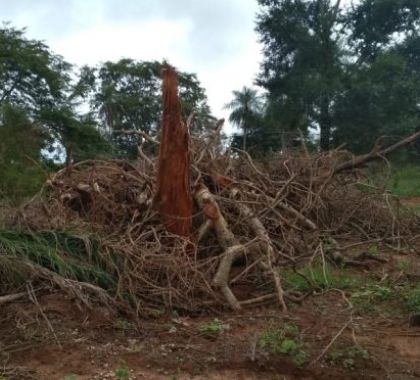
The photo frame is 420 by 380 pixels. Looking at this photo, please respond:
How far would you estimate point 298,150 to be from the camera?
882 cm

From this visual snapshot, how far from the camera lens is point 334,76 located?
24.7 metres

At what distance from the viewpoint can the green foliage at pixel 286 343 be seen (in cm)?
394

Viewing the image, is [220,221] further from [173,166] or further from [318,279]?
[318,279]

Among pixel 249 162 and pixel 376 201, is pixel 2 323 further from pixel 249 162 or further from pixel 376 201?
pixel 376 201

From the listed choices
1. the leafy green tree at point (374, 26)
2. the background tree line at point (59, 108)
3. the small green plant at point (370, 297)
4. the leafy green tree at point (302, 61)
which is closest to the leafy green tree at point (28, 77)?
the background tree line at point (59, 108)

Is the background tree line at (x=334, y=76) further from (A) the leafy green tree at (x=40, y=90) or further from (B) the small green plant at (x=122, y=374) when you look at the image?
(B) the small green plant at (x=122, y=374)

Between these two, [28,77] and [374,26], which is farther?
[374,26]

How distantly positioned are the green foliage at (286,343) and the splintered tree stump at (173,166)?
1.74m

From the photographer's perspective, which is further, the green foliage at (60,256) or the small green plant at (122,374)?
the green foliage at (60,256)

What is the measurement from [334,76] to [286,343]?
71.2 feet

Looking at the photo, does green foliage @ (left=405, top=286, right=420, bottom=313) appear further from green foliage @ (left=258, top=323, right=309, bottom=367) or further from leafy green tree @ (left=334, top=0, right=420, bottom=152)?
leafy green tree @ (left=334, top=0, right=420, bottom=152)

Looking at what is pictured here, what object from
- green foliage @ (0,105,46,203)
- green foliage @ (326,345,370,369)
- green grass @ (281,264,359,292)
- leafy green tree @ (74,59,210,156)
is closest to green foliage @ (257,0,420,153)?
leafy green tree @ (74,59,210,156)

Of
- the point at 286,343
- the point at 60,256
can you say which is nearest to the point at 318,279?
the point at 286,343

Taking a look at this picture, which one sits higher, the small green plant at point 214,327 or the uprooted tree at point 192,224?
the uprooted tree at point 192,224
